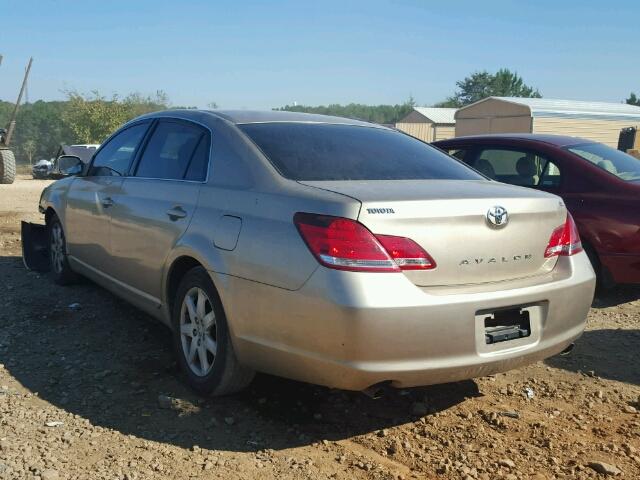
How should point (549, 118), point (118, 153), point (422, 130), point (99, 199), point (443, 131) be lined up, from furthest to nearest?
point (443, 131)
point (422, 130)
point (549, 118)
point (118, 153)
point (99, 199)

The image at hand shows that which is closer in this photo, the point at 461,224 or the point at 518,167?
the point at 461,224

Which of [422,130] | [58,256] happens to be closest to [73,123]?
[422,130]

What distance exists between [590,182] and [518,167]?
815 millimetres

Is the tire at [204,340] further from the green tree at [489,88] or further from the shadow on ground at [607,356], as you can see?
the green tree at [489,88]

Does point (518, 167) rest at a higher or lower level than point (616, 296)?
higher

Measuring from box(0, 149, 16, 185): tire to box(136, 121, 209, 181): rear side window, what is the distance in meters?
17.0

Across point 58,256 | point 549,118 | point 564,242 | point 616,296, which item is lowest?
point 549,118

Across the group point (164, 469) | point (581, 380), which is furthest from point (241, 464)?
point (581, 380)

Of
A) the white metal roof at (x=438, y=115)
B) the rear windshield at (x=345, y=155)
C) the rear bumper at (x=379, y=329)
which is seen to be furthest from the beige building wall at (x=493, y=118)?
the rear bumper at (x=379, y=329)

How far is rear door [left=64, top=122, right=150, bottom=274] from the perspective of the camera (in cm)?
466

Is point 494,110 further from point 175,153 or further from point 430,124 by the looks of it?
point 175,153

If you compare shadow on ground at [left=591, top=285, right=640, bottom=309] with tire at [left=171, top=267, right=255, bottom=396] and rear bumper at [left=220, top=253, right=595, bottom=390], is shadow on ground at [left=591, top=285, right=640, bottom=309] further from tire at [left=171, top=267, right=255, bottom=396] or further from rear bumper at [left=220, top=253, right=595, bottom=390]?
tire at [left=171, top=267, right=255, bottom=396]

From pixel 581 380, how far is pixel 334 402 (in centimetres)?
159

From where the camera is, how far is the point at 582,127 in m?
34.4
